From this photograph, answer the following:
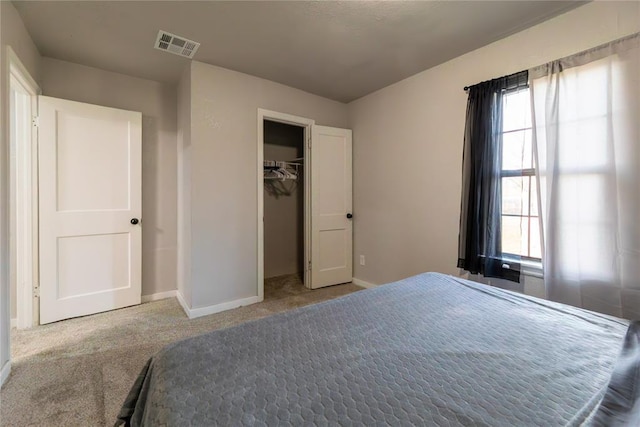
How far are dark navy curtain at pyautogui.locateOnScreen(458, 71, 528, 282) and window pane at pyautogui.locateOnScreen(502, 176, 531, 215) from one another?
63mm

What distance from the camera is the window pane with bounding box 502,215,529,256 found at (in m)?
2.17

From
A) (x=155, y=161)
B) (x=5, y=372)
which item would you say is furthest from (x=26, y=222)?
(x=5, y=372)

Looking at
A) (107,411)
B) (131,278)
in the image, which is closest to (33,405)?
(107,411)

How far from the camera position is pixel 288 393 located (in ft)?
2.43

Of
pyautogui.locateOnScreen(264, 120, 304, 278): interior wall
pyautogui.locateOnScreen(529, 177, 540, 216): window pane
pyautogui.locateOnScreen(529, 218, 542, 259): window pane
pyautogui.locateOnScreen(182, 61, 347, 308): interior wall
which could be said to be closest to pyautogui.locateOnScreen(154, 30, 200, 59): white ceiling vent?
pyautogui.locateOnScreen(182, 61, 347, 308): interior wall

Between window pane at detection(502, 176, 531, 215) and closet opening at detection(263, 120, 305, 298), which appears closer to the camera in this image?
window pane at detection(502, 176, 531, 215)

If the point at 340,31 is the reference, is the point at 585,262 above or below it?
below

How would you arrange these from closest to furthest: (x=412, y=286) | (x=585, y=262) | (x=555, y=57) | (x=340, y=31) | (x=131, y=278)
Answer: (x=412, y=286) < (x=585, y=262) < (x=555, y=57) < (x=340, y=31) < (x=131, y=278)

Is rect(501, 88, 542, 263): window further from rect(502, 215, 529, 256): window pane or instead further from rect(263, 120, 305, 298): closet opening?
rect(263, 120, 305, 298): closet opening

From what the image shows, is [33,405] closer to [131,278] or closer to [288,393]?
[131,278]

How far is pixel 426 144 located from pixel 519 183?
37.7 inches

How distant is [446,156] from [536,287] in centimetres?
133

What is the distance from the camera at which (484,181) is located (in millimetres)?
2281

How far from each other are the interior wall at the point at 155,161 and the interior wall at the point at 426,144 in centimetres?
228
